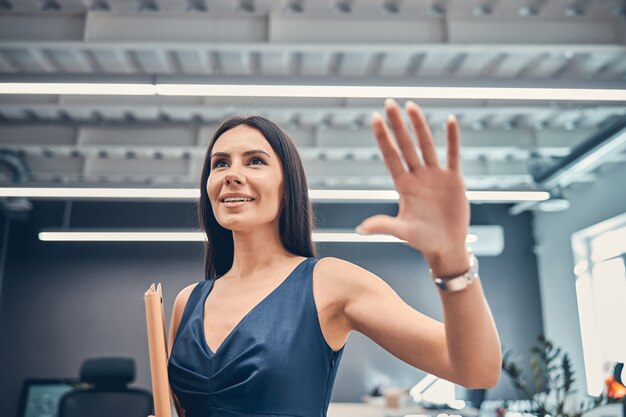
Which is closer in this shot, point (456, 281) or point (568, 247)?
Result: point (456, 281)

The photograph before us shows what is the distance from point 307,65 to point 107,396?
292 centimetres

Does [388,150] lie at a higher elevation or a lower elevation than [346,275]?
higher

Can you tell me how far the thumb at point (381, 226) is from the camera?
702 millimetres

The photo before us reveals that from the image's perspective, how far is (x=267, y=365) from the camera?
0.97m

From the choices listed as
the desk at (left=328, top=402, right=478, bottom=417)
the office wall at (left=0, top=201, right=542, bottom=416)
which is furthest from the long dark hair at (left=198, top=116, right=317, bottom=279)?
the office wall at (left=0, top=201, right=542, bottom=416)

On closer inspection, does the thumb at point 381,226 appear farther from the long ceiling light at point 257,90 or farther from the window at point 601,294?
the window at point 601,294

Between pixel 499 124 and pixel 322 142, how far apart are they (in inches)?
76.5

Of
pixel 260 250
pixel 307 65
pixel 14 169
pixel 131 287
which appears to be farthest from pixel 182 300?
pixel 131 287

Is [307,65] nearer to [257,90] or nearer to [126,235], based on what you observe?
[257,90]

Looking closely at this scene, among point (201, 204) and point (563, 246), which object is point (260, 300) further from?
point (563, 246)

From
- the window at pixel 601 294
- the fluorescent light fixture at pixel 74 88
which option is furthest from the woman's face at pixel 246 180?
the window at pixel 601 294

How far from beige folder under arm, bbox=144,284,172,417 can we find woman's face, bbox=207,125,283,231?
203mm

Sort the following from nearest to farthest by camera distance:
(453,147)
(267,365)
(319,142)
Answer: (453,147) < (267,365) < (319,142)

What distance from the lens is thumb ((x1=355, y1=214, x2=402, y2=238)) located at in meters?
0.70
